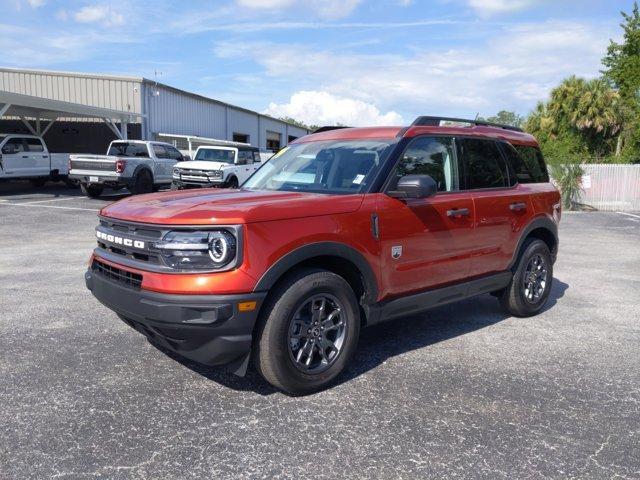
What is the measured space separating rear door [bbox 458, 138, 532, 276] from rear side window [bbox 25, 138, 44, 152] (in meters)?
20.1

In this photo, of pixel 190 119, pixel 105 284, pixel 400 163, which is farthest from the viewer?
pixel 190 119

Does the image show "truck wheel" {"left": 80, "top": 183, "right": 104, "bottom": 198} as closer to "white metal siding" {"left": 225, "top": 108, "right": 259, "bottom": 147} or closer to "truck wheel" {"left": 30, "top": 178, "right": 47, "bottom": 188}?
"truck wheel" {"left": 30, "top": 178, "right": 47, "bottom": 188}

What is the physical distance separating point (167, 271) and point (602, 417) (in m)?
2.84

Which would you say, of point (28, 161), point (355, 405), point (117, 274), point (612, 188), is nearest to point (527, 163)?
point (355, 405)

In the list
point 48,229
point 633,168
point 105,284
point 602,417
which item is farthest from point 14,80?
point 602,417

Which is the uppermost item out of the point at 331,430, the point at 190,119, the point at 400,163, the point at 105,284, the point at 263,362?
the point at 190,119

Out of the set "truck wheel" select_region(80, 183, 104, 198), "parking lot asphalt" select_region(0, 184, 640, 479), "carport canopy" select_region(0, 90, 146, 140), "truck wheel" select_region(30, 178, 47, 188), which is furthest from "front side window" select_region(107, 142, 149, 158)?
"parking lot asphalt" select_region(0, 184, 640, 479)

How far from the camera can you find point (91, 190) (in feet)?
62.2

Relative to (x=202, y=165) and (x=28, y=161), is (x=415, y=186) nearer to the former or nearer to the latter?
(x=202, y=165)

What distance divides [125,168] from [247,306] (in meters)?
15.7

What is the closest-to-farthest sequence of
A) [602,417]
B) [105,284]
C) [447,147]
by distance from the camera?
[602,417], [105,284], [447,147]

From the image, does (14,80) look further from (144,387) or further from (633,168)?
(144,387)

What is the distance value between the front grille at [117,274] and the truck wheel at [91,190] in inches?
614

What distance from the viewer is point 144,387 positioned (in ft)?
12.8
